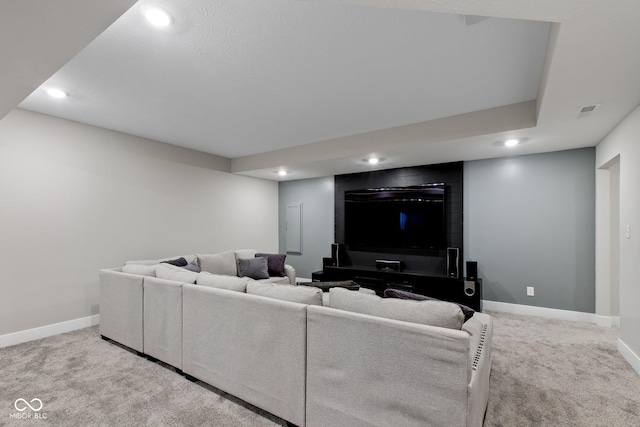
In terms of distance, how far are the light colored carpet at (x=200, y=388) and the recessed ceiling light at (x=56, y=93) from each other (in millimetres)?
2555

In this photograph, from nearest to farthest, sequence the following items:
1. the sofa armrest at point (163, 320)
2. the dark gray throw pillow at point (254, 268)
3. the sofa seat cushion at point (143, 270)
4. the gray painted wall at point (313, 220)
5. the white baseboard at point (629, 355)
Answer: the sofa armrest at point (163, 320) < the white baseboard at point (629, 355) < the sofa seat cushion at point (143, 270) < the dark gray throw pillow at point (254, 268) < the gray painted wall at point (313, 220)

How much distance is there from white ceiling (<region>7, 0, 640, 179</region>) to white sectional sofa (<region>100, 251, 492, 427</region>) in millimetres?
1547

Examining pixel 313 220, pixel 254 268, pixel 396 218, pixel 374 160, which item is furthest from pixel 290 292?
pixel 313 220

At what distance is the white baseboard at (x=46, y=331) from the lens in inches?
125

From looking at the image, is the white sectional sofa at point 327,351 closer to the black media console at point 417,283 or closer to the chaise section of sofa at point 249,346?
the chaise section of sofa at point 249,346

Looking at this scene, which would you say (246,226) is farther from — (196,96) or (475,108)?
(475,108)

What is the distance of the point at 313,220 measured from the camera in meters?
6.45

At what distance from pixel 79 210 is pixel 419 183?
4.95 m

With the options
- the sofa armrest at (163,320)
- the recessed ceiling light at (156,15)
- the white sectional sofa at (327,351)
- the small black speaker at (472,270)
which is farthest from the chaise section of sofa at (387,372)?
the small black speaker at (472,270)

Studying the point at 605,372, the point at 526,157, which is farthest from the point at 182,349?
the point at 526,157

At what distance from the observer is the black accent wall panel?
4.84 meters

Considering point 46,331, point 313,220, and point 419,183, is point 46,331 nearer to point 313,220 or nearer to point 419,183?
point 313,220

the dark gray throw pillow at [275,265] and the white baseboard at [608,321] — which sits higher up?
the dark gray throw pillow at [275,265]

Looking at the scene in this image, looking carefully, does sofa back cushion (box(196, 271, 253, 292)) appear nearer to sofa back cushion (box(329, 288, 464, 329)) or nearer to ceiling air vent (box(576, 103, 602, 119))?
sofa back cushion (box(329, 288, 464, 329))
